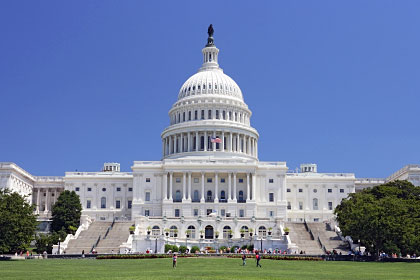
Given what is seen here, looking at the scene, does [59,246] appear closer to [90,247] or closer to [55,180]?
[90,247]

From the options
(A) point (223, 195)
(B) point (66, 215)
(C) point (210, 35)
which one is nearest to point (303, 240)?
(A) point (223, 195)

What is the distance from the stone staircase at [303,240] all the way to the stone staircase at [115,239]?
2684 centimetres

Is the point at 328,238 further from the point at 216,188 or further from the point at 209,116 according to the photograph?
the point at 209,116

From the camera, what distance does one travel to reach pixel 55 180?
476ft

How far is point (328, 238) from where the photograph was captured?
96625mm

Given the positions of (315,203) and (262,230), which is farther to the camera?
(315,203)

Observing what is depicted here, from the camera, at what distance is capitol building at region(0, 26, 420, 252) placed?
111 metres

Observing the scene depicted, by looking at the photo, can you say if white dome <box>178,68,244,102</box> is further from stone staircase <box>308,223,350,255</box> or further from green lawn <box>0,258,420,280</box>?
green lawn <box>0,258,420,280</box>

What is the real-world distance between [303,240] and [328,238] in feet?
14.3

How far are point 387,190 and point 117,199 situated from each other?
210 feet

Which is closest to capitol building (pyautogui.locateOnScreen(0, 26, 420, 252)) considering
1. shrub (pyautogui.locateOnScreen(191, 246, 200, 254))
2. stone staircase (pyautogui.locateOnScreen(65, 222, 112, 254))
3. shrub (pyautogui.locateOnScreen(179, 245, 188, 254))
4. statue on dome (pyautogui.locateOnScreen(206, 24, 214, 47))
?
stone staircase (pyautogui.locateOnScreen(65, 222, 112, 254))

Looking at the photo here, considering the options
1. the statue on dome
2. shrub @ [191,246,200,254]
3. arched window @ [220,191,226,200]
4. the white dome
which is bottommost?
shrub @ [191,246,200,254]

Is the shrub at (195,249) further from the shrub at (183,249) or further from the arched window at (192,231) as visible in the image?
the arched window at (192,231)

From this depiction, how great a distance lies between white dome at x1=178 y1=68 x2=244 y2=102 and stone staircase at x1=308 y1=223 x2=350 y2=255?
51.7 meters
